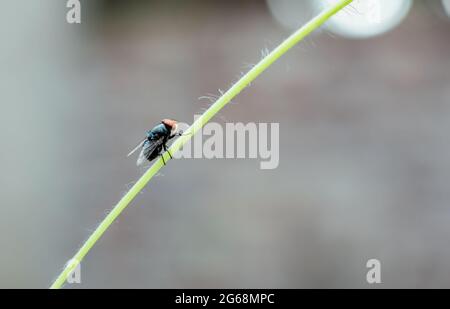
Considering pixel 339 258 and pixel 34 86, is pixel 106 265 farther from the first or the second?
pixel 339 258

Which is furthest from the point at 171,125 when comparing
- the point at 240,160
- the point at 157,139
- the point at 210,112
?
the point at 240,160

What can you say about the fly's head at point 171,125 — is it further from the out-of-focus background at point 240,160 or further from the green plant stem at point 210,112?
the out-of-focus background at point 240,160

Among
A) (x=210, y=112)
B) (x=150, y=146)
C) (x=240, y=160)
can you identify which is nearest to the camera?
(x=210, y=112)

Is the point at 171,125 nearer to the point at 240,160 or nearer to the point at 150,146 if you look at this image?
the point at 150,146

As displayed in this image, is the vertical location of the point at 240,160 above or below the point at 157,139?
above

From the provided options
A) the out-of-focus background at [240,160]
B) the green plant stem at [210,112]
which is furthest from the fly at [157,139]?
the out-of-focus background at [240,160]

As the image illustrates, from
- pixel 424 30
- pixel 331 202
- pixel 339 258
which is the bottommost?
pixel 339 258

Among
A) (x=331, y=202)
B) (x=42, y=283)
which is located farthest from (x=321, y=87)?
(x=42, y=283)
